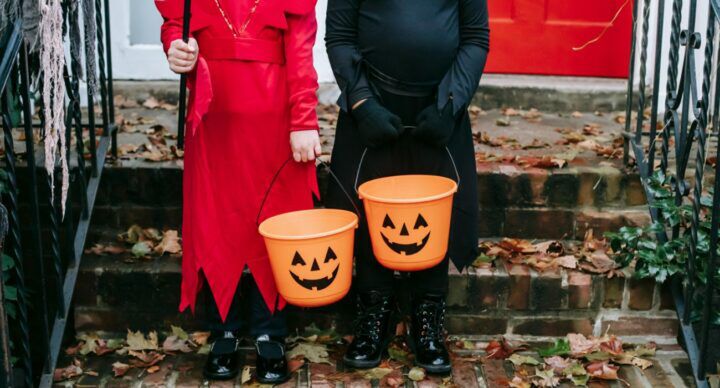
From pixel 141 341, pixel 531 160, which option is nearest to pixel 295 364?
pixel 141 341

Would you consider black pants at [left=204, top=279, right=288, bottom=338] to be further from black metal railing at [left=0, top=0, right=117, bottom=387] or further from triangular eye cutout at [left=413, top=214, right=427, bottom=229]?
triangular eye cutout at [left=413, top=214, right=427, bottom=229]

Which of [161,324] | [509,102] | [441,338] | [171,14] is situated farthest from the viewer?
[509,102]

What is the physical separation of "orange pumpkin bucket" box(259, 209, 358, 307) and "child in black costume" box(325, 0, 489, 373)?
0.30 metres

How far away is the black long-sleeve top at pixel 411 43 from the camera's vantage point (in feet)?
10.5

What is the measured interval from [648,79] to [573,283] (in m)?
2.25

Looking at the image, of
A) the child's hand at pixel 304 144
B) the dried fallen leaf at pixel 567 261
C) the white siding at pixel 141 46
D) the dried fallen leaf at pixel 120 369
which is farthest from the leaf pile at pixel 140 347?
the white siding at pixel 141 46

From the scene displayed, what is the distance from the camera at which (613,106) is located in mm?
5457

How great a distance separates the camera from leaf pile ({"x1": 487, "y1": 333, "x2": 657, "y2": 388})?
3.45m

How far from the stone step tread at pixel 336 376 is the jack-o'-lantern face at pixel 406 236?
633 mm

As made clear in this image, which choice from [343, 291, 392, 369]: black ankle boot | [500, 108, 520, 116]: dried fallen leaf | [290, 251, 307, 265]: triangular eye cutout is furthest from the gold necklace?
[500, 108, 520, 116]: dried fallen leaf

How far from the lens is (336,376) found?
11.4 feet

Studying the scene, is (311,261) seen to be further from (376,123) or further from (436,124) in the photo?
(436,124)

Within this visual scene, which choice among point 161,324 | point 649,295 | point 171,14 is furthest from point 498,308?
point 171,14

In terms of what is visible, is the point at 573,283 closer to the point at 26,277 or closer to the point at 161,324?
the point at 161,324
